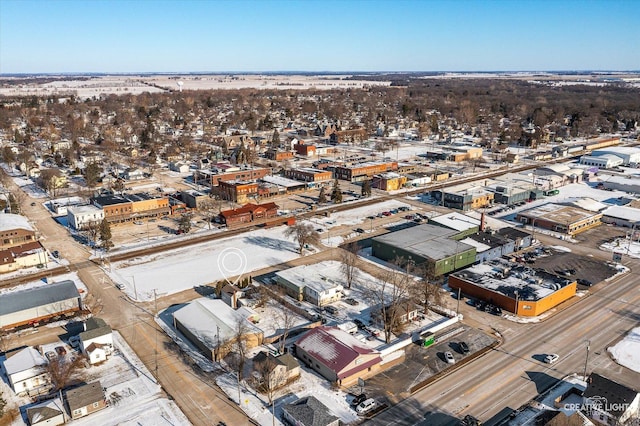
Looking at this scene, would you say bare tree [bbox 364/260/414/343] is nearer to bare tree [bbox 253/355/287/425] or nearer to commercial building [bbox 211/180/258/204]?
bare tree [bbox 253/355/287/425]

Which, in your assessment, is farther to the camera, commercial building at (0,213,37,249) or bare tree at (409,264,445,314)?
commercial building at (0,213,37,249)

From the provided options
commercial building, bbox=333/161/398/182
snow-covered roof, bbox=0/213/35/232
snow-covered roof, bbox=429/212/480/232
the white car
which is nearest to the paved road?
the white car

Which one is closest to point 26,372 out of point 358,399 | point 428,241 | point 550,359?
point 358,399

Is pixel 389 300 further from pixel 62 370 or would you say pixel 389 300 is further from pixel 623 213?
pixel 623 213

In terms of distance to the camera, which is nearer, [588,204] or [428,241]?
[428,241]

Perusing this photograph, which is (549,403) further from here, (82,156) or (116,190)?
(82,156)
